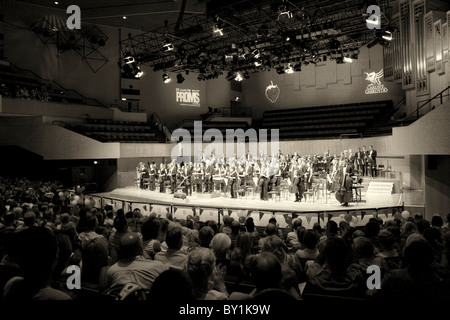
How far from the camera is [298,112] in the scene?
21594 mm

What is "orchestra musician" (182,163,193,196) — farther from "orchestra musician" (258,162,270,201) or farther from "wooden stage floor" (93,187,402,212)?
"orchestra musician" (258,162,270,201)

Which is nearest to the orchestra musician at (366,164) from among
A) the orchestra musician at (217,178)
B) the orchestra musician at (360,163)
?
the orchestra musician at (360,163)

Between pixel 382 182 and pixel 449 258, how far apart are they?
412 inches

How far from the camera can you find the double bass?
1013 centimetres

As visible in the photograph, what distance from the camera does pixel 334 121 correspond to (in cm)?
1912

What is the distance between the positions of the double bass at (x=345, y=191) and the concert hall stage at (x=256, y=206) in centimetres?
21

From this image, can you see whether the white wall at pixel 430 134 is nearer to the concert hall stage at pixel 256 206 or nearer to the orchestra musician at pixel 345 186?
the concert hall stage at pixel 256 206

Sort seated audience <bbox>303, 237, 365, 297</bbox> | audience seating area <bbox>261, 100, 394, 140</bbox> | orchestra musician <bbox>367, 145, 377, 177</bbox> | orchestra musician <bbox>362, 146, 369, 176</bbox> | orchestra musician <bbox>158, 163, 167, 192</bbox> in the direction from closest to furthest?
seated audience <bbox>303, 237, 365, 297</bbox> → orchestra musician <bbox>367, 145, 377, 177</bbox> → orchestra musician <bbox>362, 146, 369, 176</bbox> → orchestra musician <bbox>158, 163, 167, 192</bbox> → audience seating area <bbox>261, 100, 394, 140</bbox>

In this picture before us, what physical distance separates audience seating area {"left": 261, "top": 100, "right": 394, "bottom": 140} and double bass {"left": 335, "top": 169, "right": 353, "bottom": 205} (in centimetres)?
714

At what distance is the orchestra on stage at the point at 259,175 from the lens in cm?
1159

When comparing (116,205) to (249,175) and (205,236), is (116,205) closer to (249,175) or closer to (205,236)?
(249,175)

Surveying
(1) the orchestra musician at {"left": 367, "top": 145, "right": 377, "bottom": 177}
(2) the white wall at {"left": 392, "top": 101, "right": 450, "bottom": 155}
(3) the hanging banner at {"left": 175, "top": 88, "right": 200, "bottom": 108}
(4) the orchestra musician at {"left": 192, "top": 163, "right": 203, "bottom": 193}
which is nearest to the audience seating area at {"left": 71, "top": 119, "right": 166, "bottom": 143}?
(3) the hanging banner at {"left": 175, "top": 88, "right": 200, "bottom": 108}
